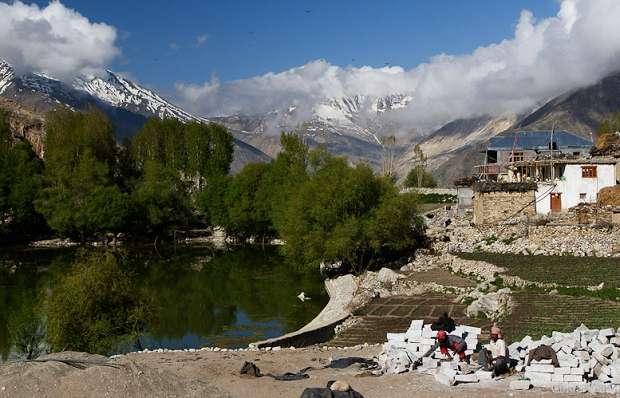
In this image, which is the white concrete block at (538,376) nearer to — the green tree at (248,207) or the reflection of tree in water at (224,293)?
the reflection of tree in water at (224,293)

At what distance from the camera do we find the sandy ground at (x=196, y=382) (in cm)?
1382

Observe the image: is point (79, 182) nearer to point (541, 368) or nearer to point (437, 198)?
point (437, 198)

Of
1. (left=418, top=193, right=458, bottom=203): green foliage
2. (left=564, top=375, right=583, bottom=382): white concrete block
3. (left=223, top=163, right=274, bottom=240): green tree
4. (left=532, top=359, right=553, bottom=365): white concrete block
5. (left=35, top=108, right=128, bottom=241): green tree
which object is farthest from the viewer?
(left=418, top=193, right=458, bottom=203): green foliage

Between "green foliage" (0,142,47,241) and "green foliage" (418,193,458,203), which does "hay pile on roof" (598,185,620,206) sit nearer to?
"green foliage" (418,193,458,203)

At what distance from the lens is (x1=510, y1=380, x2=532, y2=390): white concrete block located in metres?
15.1

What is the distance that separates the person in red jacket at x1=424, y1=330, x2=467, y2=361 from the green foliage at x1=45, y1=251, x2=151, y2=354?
39.8ft

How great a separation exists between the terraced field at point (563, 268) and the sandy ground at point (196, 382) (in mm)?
15501

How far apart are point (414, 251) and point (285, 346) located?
2646cm

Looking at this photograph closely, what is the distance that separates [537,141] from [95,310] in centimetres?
5026

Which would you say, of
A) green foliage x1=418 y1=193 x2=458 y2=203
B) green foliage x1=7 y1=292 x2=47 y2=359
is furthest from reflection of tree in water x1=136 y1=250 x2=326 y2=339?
green foliage x1=418 y1=193 x2=458 y2=203

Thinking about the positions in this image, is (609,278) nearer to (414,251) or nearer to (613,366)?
(613,366)

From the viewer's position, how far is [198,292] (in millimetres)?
44562

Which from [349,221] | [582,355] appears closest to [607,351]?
[582,355]

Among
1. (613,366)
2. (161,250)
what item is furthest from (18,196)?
(613,366)
